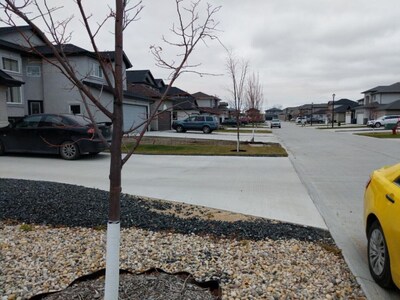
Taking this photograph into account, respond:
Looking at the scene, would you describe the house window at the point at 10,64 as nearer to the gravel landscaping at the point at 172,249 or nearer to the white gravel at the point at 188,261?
the gravel landscaping at the point at 172,249

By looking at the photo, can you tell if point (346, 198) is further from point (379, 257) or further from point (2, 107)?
point (2, 107)

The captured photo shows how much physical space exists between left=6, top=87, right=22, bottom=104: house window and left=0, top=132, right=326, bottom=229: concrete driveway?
10.3 metres

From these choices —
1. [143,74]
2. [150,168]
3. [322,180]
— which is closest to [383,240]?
[322,180]

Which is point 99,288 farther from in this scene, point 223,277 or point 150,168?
point 150,168

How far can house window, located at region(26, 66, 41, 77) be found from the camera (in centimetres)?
2359

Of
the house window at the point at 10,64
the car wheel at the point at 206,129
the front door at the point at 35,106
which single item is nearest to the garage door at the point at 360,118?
the car wheel at the point at 206,129

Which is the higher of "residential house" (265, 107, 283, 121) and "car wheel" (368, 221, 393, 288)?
"residential house" (265, 107, 283, 121)

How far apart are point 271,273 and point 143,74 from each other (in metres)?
35.2

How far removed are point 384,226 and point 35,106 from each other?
25.1m

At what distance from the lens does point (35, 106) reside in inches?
942

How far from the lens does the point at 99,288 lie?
2902mm

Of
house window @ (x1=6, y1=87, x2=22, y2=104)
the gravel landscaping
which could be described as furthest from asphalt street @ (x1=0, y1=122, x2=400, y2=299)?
house window @ (x1=6, y1=87, x2=22, y2=104)

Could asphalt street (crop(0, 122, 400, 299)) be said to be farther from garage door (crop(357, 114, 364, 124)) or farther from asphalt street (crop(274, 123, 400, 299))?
garage door (crop(357, 114, 364, 124))

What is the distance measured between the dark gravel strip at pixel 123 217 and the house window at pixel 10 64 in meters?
18.3
